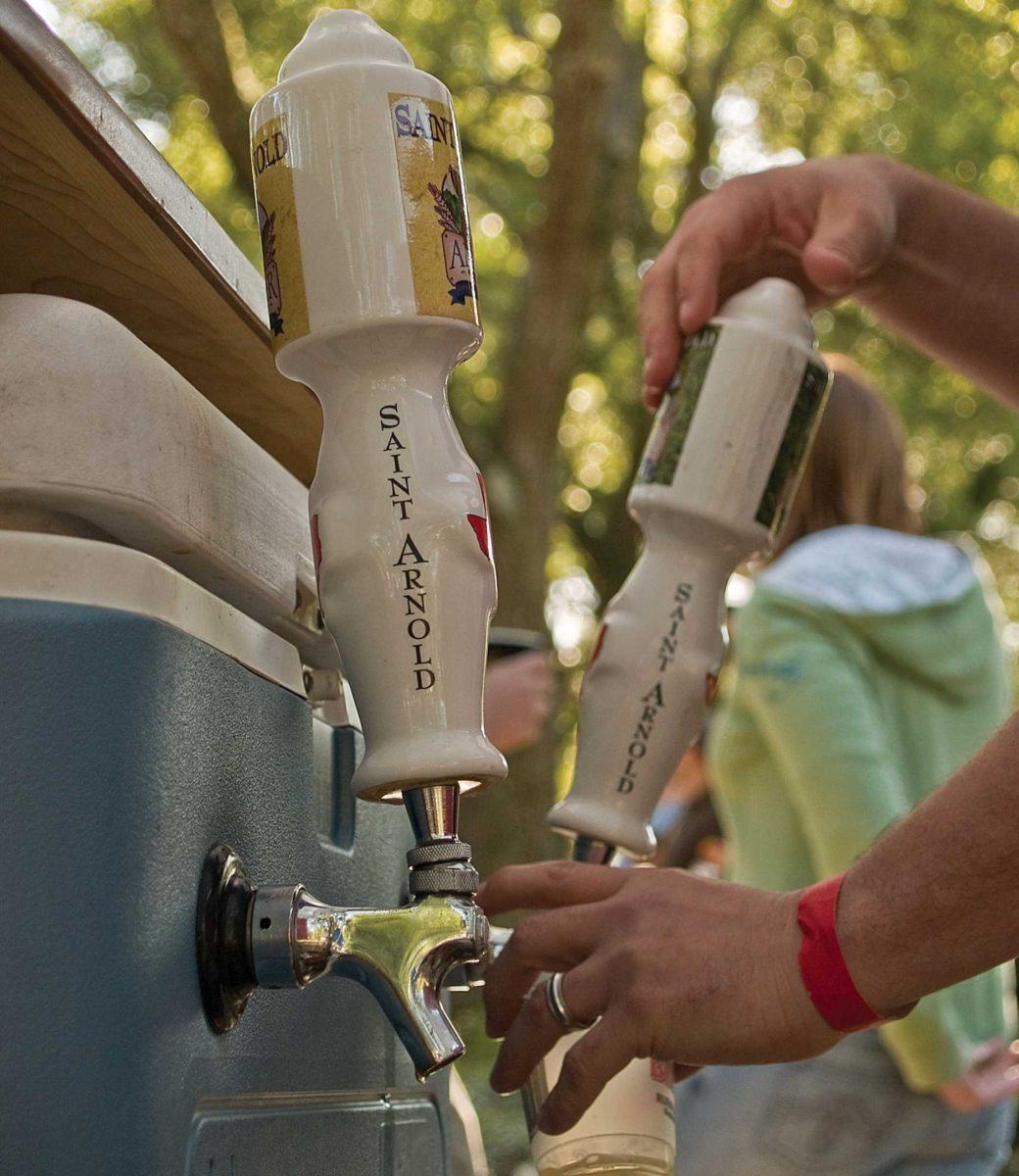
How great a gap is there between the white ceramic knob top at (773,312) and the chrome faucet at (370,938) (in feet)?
1.57

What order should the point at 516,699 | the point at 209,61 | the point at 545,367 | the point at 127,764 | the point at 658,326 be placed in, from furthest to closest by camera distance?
the point at 545,367 → the point at 209,61 → the point at 516,699 → the point at 658,326 → the point at 127,764

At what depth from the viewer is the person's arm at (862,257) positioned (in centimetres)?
115

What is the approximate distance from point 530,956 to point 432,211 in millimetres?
462

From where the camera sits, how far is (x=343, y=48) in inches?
30.4

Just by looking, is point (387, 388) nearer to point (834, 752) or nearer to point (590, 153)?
point (834, 752)

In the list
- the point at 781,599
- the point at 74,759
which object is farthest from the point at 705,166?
the point at 74,759

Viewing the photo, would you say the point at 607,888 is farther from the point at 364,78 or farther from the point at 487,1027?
the point at 364,78

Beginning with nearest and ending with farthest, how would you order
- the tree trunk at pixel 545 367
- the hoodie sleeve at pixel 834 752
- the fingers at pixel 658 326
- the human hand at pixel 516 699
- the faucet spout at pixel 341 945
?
the faucet spout at pixel 341 945, the fingers at pixel 658 326, the hoodie sleeve at pixel 834 752, the human hand at pixel 516 699, the tree trunk at pixel 545 367

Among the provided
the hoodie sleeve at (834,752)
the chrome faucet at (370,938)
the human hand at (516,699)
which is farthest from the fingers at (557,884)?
the human hand at (516,699)

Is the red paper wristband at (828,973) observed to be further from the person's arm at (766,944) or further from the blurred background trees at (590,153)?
the blurred background trees at (590,153)

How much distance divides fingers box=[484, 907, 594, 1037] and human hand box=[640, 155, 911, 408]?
42 cm

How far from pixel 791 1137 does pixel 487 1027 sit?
1075 mm

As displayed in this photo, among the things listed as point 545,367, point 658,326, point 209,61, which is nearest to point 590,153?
point 545,367

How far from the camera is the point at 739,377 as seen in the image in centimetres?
103
